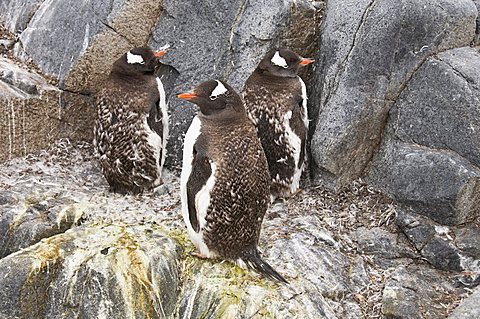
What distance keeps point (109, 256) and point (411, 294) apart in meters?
2.26

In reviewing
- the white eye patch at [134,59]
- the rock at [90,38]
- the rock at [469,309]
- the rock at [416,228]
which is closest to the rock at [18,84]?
the rock at [90,38]

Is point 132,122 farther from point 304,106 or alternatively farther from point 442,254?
point 442,254

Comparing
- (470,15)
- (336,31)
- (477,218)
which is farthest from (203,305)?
(470,15)

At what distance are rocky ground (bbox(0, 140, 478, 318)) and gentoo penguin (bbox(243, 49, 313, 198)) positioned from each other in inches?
14.4

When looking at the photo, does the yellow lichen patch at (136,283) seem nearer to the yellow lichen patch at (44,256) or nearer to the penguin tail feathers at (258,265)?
the yellow lichen patch at (44,256)

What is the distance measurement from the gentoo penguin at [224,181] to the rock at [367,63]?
1346mm

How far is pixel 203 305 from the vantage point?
5.27 metres

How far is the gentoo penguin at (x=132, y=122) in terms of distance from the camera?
257 inches

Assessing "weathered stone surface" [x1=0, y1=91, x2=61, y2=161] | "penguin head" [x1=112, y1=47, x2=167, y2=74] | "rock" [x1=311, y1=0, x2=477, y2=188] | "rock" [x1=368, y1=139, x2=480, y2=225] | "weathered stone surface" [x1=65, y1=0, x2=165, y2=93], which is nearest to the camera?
"rock" [x1=368, y1=139, x2=480, y2=225]

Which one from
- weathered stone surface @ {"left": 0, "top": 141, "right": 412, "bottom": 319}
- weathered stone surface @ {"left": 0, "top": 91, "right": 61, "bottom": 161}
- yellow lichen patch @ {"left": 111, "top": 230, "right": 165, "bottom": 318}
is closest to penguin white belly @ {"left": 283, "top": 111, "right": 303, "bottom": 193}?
weathered stone surface @ {"left": 0, "top": 141, "right": 412, "bottom": 319}

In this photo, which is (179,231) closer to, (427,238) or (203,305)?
(203,305)

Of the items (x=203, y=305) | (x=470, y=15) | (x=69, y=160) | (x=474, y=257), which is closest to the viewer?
(x=203, y=305)

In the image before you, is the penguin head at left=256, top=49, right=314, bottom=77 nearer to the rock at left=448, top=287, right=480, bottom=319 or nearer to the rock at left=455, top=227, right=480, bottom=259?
the rock at left=455, top=227, right=480, bottom=259

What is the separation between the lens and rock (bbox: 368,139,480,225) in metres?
5.92
